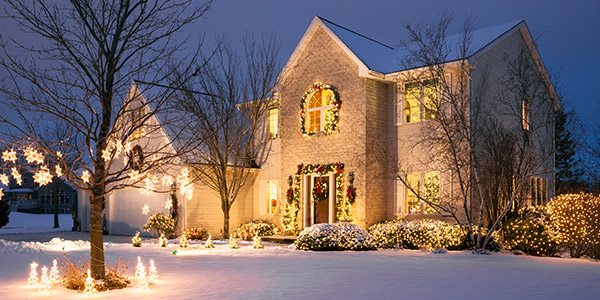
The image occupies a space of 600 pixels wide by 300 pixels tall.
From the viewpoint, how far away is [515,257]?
1358 centimetres

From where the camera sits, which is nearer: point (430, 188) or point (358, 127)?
point (430, 188)

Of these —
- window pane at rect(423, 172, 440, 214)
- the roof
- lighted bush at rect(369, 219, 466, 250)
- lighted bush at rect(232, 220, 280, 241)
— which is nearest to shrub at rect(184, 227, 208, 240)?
lighted bush at rect(232, 220, 280, 241)

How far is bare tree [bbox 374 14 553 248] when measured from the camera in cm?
1527

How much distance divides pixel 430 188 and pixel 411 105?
305 centimetres

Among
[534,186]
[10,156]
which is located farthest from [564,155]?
[10,156]

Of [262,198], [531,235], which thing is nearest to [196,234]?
[262,198]

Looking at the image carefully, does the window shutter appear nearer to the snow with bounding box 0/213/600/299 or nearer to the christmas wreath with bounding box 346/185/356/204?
the christmas wreath with bounding box 346/185/356/204

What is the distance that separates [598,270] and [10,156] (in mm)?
11380

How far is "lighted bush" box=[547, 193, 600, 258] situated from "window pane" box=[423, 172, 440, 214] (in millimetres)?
4280

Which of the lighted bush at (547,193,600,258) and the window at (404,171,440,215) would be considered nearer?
the lighted bush at (547,193,600,258)

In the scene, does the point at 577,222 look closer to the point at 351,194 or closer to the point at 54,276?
the point at 351,194

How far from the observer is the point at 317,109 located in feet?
65.5

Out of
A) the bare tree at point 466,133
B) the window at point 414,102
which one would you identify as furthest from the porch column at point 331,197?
the window at point 414,102

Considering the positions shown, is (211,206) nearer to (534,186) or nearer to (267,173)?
(267,173)
